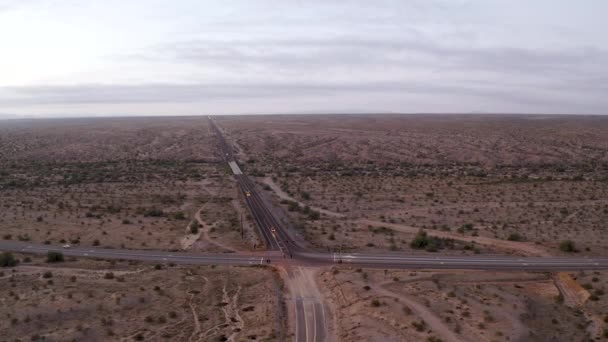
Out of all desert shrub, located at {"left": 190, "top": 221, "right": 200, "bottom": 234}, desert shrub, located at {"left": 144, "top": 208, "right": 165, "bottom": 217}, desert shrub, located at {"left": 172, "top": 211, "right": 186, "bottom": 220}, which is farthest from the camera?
desert shrub, located at {"left": 144, "top": 208, "right": 165, "bottom": 217}

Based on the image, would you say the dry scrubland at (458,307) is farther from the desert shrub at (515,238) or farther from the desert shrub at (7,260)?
the desert shrub at (7,260)

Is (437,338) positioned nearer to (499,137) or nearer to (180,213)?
(180,213)

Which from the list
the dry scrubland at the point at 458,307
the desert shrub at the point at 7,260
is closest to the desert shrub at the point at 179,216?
the desert shrub at the point at 7,260

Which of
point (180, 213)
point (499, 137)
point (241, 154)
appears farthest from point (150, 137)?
point (499, 137)

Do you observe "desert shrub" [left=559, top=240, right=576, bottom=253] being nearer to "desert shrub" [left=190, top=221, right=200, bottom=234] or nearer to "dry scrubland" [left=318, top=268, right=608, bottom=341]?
"dry scrubland" [left=318, top=268, right=608, bottom=341]

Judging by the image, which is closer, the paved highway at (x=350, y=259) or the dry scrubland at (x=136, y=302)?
the dry scrubland at (x=136, y=302)

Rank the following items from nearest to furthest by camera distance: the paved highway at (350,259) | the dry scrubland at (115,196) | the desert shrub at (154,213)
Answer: the paved highway at (350,259), the dry scrubland at (115,196), the desert shrub at (154,213)

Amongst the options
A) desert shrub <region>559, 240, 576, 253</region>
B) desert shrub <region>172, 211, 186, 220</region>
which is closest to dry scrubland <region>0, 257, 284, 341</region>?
desert shrub <region>172, 211, 186, 220</region>
